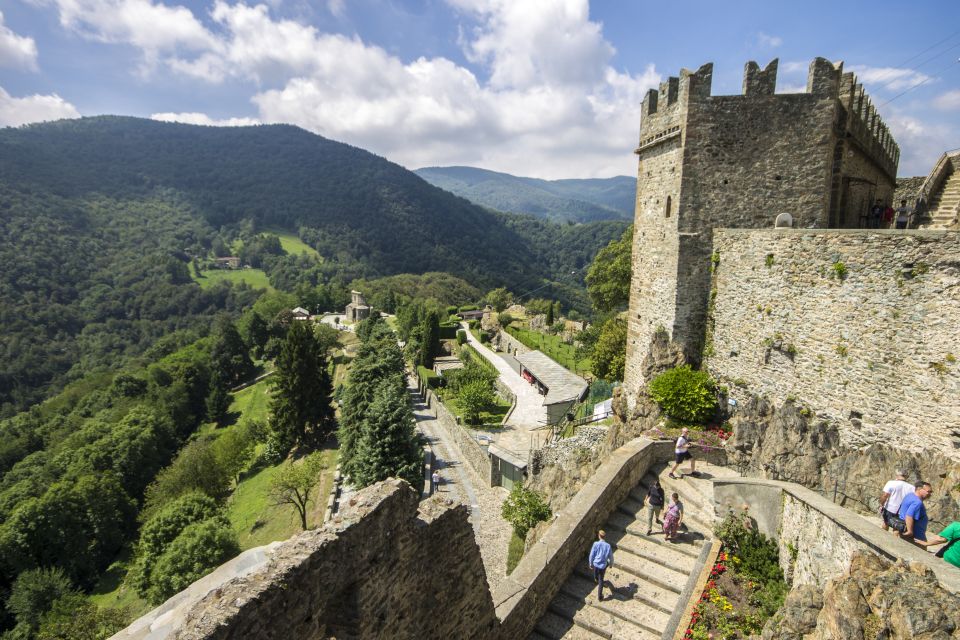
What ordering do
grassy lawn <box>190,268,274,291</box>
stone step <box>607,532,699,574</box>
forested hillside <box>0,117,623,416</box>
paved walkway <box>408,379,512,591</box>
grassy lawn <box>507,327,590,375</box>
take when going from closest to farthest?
1. stone step <box>607,532,699,574</box>
2. paved walkway <box>408,379,512,591</box>
3. grassy lawn <box>507,327,590,375</box>
4. forested hillside <box>0,117,623,416</box>
5. grassy lawn <box>190,268,274,291</box>

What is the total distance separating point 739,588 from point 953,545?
318 cm

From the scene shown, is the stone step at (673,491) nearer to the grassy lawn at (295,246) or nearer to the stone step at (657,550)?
the stone step at (657,550)

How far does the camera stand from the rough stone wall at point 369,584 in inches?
176

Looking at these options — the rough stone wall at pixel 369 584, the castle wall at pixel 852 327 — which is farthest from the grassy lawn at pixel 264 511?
the castle wall at pixel 852 327

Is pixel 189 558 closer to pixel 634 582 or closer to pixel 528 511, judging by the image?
pixel 528 511

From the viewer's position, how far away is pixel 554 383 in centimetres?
3297

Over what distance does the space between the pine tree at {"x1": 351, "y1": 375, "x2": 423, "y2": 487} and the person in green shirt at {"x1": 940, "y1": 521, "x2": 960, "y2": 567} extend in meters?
20.4

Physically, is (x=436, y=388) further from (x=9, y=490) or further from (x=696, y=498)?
(x=9, y=490)

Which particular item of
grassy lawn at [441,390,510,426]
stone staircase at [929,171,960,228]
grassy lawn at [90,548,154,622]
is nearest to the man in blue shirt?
stone staircase at [929,171,960,228]

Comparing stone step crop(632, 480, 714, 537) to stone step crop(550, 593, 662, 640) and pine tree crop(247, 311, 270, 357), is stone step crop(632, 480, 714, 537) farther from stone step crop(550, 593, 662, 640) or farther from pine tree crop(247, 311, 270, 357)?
pine tree crop(247, 311, 270, 357)

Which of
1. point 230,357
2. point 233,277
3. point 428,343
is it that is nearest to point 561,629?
point 428,343

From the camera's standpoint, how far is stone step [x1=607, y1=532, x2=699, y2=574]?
929 centimetres

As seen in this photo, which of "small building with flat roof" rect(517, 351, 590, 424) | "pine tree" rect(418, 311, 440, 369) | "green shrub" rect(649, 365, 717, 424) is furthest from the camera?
"pine tree" rect(418, 311, 440, 369)

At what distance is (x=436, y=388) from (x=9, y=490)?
3984cm
